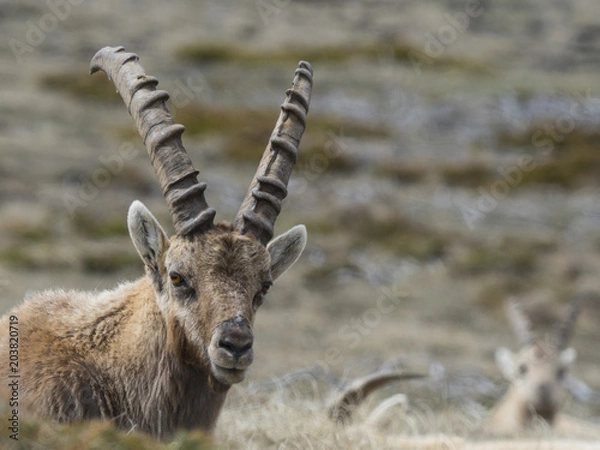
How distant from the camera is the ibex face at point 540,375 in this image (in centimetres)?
1789

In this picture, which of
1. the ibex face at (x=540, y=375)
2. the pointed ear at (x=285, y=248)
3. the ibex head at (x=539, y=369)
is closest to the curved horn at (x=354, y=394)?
the pointed ear at (x=285, y=248)

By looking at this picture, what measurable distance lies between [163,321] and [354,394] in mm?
4556

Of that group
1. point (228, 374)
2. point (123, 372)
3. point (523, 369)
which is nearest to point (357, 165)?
point (523, 369)

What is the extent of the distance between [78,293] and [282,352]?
16135 mm

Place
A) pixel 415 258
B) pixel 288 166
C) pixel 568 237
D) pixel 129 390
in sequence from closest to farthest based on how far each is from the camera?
pixel 129 390 → pixel 288 166 → pixel 415 258 → pixel 568 237

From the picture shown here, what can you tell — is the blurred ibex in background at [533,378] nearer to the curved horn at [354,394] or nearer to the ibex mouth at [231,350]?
the curved horn at [354,394]

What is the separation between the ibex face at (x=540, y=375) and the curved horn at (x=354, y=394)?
697 centimetres

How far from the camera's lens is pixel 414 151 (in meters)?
53.4

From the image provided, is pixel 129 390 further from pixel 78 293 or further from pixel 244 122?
pixel 244 122

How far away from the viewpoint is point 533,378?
18.5m

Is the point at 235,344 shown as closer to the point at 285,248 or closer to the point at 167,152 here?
→ the point at 285,248

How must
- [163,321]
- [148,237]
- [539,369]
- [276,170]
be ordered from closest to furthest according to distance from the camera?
[163,321] → [148,237] → [276,170] → [539,369]

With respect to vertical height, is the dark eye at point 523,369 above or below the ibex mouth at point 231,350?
above

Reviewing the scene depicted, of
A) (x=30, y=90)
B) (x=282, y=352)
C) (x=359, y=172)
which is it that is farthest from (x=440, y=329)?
(x=30, y=90)
